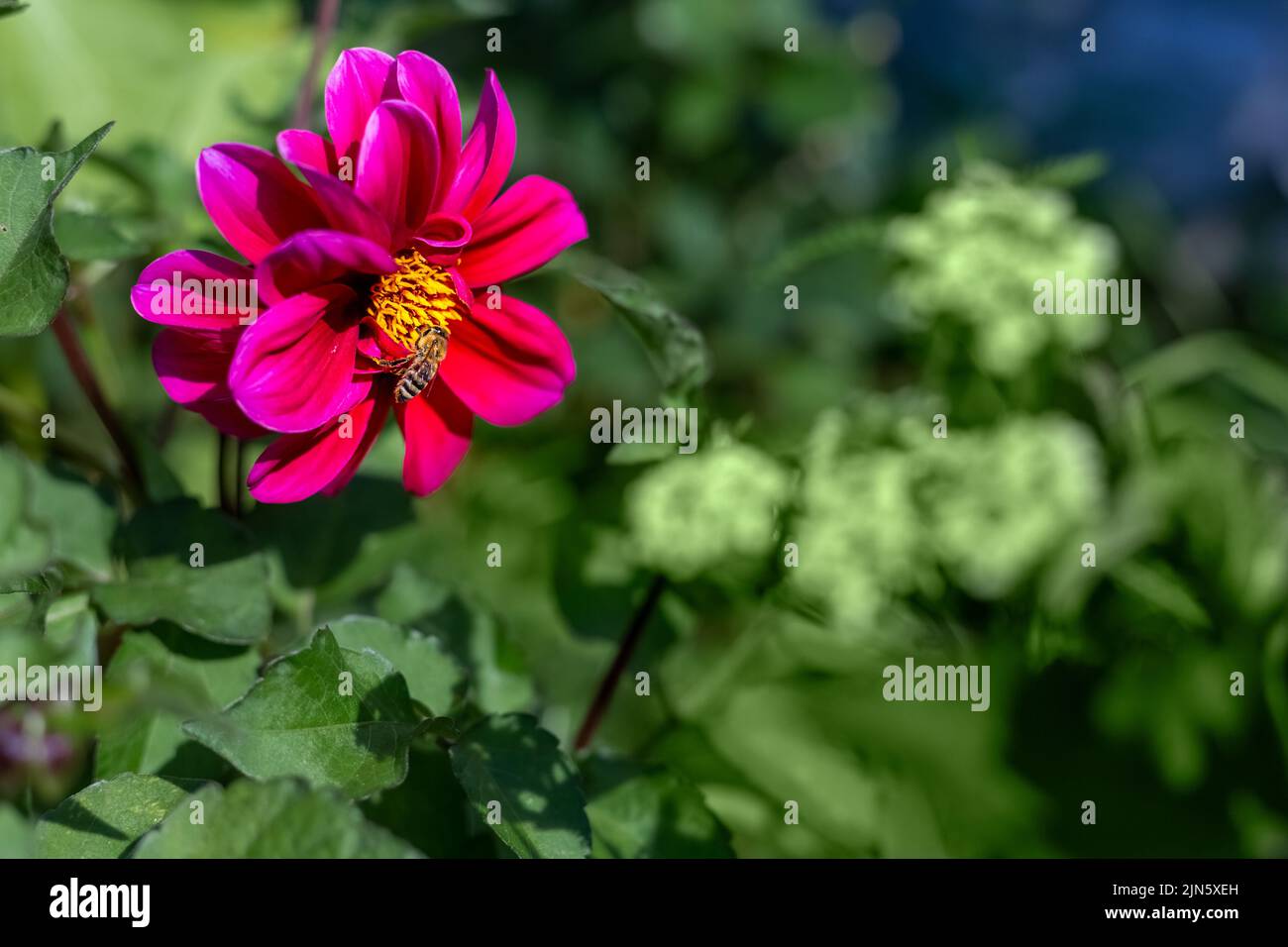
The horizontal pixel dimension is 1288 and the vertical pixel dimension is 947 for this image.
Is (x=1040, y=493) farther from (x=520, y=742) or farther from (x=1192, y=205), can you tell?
(x=1192, y=205)

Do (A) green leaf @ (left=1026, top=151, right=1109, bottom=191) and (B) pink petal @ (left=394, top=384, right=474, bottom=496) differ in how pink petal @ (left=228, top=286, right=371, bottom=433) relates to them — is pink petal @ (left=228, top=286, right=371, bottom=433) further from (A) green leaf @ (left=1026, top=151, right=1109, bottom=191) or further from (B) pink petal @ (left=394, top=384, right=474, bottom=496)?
(A) green leaf @ (left=1026, top=151, right=1109, bottom=191)

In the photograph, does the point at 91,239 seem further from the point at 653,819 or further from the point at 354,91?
the point at 653,819

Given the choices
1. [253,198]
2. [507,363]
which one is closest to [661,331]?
[507,363]

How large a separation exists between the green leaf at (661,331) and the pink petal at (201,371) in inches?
5.5

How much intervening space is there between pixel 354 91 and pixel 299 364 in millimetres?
104

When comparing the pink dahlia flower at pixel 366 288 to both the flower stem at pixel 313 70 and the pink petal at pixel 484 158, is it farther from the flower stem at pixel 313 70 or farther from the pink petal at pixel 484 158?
the flower stem at pixel 313 70

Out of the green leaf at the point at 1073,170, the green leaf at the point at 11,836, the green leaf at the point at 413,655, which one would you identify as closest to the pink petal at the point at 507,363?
the green leaf at the point at 413,655

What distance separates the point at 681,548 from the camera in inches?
25.3

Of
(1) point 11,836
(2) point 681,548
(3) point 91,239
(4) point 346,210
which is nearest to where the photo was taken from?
(1) point 11,836

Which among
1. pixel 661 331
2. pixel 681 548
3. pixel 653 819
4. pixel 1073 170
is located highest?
pixel 1073 170

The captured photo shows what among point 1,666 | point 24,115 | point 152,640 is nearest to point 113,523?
point 152,640

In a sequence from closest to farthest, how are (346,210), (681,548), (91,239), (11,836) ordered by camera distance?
(11,836) < (346,210) < (91,239) < (681,548)

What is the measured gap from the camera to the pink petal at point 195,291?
1.36 feet

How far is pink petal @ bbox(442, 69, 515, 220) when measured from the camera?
45cm
